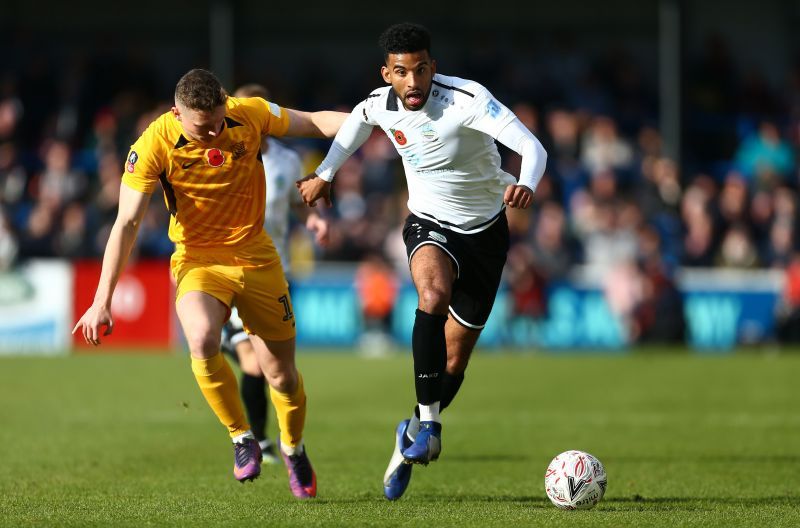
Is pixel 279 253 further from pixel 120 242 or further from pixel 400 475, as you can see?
pixel 120 242

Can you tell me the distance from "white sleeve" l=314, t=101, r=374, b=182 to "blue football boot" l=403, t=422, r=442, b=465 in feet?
5.17

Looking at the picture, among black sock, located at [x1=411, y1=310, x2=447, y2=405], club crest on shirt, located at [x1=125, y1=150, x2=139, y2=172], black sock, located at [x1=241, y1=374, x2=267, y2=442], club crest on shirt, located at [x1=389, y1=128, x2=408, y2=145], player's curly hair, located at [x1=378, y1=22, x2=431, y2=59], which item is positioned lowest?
black sock, located at [x1=241, y1=374, x2=267, y2=442]

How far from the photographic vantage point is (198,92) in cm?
709

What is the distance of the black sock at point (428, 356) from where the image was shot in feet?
25.2

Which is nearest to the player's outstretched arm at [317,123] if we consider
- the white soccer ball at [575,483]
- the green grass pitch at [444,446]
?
the green grass pitch at [444,446]

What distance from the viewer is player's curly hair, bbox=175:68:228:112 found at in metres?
7.09

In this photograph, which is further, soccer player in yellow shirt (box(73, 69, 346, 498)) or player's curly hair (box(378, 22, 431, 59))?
player's curly hair (box(378, 22, 431, 59))

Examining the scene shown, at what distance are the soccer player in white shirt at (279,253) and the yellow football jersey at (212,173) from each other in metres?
1.92

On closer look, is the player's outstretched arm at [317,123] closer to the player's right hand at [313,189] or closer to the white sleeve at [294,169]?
the player's right hand at [313,189]

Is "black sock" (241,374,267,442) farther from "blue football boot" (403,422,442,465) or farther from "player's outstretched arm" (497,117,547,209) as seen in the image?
"player's outstretched arm" (497,117,547,209)

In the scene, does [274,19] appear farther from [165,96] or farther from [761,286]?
[761,286]

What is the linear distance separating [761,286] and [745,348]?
104 cm

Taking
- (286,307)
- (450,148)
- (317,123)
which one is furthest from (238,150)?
(450,148)

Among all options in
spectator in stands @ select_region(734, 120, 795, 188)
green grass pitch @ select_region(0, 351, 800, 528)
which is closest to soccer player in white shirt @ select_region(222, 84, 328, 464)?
green grass pitch @ select_region(0, 351, 800, 528)
